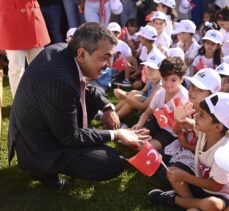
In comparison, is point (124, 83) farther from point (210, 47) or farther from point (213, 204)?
point (213, 204)

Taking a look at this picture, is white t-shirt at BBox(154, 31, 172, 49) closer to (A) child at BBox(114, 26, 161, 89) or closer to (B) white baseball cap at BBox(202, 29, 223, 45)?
(A) child at BBox(114, 26, 161, 89)

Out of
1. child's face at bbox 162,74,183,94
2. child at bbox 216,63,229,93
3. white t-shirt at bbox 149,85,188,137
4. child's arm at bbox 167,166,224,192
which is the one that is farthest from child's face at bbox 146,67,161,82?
child's arm at bbox 167,166,224,192

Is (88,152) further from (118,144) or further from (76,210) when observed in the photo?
(118,144)

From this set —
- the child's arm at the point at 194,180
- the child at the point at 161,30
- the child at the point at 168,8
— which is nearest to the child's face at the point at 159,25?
the child at the point at 161,30

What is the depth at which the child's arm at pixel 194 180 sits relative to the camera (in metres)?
2.58

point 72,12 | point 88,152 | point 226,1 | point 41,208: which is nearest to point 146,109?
point 88,152

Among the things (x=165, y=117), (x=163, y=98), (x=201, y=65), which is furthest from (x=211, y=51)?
(x=165, y=117)

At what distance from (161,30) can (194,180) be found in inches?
141

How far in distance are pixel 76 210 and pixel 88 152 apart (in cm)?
40

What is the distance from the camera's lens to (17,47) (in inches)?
162

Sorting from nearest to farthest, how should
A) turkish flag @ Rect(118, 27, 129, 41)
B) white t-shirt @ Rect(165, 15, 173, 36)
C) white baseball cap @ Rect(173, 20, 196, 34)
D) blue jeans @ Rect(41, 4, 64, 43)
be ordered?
white baseball cap @ Rect(173, 20, 196, 34)
white t-shirt @ Rect(165, 15, 173, 36)
blue jeans @ Rect(41, 4, 64, 43)
turkish flag @ Rect(118, 27, 129, 41)

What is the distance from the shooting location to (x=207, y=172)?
2705mm

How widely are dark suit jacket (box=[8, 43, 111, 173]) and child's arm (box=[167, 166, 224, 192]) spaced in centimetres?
52

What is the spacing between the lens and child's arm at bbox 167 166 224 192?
2584 mm
